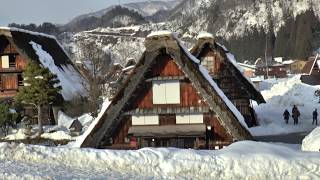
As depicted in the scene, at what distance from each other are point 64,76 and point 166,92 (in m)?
26.6

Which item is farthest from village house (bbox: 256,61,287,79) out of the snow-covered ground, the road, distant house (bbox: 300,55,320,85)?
the road

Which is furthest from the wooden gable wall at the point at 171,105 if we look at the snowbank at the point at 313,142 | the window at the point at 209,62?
the window at the point at 209,62

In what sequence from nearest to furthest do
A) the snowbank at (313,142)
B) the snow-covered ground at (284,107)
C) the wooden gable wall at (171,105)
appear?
1. the snowbank at (313,142)
2. the wooden gable wall at (171,105)
3. the snow-covered ground at (284,107)

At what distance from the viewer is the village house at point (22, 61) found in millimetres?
39344

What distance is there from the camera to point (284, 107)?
41812 millimetres

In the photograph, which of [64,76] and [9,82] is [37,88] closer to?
[9,82]

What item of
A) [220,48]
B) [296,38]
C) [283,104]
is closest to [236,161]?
[220,48]

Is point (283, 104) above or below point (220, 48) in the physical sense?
below

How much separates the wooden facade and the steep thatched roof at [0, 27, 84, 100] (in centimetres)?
34

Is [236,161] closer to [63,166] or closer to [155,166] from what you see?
[155,166]

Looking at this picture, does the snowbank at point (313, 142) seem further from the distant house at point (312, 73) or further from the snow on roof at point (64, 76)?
the distant house at point (312, 73)

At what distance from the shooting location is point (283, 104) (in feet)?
140

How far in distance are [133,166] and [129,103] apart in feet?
18.7

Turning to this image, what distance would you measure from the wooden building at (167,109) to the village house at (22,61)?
21998 millimetres
